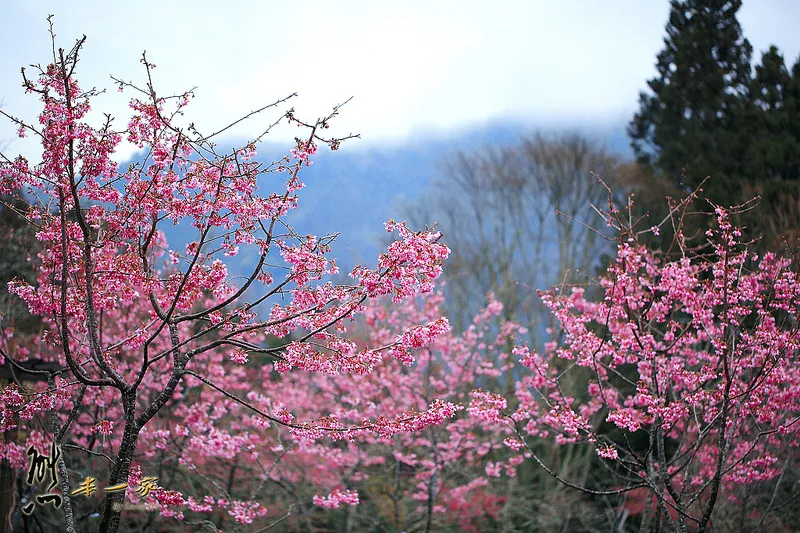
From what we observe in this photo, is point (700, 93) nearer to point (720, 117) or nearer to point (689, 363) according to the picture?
point (720, 117)

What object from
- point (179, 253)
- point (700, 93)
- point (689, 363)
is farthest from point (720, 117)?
point (179, 253)

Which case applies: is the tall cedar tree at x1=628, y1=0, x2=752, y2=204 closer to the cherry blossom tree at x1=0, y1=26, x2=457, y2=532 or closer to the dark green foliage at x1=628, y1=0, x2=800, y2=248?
the dark green foliage at x1=628, y1=0, x2=800, y2=248

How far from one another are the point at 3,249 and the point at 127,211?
655 cm

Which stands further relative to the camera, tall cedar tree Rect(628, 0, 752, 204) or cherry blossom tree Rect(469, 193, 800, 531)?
tall cedar tree Rect(628, 0, 752, 204)

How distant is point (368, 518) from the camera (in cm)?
877

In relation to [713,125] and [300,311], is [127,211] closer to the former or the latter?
[300,311]

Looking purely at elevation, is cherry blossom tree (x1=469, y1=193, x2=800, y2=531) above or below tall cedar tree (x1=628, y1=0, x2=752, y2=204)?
below

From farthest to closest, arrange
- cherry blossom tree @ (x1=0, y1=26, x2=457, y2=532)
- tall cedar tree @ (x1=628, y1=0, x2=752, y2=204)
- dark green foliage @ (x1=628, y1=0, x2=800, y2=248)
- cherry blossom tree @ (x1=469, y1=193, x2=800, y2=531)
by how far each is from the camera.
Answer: tall cedar tree @ (x1=628, y1=0, x2=752, y2=204), dark green foliage @ (x1=628, y1=0, x2=800, y2=248), cherry blossom tree @ (x1=469, y1=193, x2=800, y2=531), cherry blossom tree @ (x1=0, y1=26, x2=457, y2=532)

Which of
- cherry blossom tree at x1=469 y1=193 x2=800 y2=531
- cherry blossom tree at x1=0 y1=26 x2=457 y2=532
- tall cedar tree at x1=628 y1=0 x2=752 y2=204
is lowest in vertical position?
cherry blossom tree at x1=469 y1=193 x2=800 y2=531

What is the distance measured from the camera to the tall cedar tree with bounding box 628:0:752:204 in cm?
1109

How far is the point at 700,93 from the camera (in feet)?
40.9

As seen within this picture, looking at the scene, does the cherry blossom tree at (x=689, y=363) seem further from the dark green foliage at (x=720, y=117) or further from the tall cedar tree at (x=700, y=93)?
the tall cedar tree at (x=700, y=93)

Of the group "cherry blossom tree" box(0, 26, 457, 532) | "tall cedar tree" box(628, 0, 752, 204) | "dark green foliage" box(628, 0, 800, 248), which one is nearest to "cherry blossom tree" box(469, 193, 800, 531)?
"cherry blossom tree" box(0, 26, 457, 532)

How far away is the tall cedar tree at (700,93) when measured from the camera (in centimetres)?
1109
